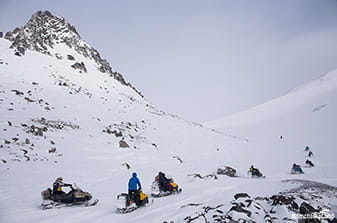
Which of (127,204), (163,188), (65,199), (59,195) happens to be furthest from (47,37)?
(127,204)

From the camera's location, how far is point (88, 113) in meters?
25.3

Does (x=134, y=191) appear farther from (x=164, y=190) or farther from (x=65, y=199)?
(x=65, y=199)

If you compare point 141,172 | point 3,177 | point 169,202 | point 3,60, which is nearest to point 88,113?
point 141,172

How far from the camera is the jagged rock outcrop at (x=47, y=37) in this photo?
136ft

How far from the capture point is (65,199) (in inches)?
328

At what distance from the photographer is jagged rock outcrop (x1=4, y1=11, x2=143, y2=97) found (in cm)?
4144

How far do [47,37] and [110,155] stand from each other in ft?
157

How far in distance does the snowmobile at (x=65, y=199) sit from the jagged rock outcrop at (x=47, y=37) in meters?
36.6

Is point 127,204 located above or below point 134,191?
below

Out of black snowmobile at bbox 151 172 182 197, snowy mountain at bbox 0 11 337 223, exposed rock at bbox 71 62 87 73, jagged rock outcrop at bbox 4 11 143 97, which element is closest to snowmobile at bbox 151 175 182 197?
black snowmobile at bbox 151 172 182 197

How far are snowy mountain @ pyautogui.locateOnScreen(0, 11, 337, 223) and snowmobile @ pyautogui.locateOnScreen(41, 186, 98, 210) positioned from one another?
33 cm

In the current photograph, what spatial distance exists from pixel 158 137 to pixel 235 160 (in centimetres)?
1001

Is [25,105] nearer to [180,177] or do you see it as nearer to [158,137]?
[158,137]

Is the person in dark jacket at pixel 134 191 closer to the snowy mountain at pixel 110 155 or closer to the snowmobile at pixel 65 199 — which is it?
the snowy mountain at pixel 110 155
